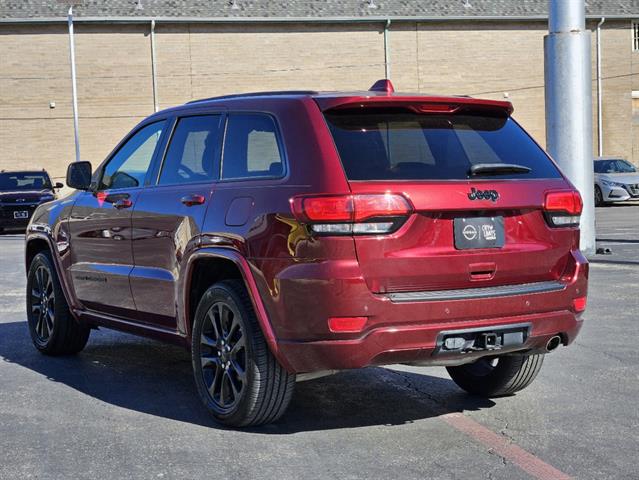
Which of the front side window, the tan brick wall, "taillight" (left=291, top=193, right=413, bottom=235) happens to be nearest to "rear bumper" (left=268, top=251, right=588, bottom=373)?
"taillight" (left=291, top=193, right=413, bottom=235)

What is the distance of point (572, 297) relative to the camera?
213 inches

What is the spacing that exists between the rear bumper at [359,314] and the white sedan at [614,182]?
1060 inches

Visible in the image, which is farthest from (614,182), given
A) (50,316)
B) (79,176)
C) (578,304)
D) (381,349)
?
(381,349)

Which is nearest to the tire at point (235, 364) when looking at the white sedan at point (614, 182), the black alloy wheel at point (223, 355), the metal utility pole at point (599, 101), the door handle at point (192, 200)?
the black alloy wheel at point (223, 355)

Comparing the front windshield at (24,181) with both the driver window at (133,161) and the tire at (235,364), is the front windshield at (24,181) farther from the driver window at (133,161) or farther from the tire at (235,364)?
the tire at (235,364)

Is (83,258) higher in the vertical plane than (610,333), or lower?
higher

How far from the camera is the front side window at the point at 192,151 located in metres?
5.91

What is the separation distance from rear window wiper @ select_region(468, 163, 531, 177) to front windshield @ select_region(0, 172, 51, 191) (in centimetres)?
2318

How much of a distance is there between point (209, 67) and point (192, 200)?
36.3m

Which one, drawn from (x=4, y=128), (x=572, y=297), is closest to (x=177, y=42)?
(x=4, y=128)

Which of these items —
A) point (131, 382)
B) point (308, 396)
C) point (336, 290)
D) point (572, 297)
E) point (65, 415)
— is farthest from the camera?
point (131, 382)

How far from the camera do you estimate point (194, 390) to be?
6.53 meters

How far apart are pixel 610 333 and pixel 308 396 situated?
3194 mm

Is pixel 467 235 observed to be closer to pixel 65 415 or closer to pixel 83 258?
pixel 65 415
